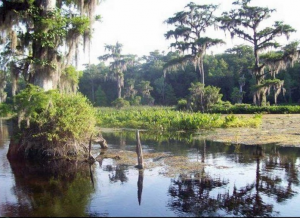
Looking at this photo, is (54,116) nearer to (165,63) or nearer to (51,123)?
(51,123)

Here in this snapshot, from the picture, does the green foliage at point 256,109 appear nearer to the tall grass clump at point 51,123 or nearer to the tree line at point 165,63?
the tree line at point 165,63

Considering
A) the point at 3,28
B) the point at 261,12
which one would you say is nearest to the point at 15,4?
the point at 3,28

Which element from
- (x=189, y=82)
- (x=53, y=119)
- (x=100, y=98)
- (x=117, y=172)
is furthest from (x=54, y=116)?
(x=100, y=98)

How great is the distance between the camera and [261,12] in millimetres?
36188

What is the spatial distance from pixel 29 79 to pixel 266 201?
11132 mm

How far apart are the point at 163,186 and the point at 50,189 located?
331cm

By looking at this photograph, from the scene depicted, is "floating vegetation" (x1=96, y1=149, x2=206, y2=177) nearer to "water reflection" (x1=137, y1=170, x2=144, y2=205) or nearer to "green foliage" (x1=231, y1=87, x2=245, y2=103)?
"water reflection" (x1=137, y1=170, x2=144, y2=205)

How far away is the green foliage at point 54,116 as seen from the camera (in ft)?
43.0

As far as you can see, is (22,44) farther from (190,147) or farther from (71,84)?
(190,147)

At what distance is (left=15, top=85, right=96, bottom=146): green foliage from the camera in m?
13.1

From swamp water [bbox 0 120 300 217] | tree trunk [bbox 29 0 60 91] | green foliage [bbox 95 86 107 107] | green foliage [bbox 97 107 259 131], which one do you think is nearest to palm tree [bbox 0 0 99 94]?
tree trunk [bbox 29 0 60 91]

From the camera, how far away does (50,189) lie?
1023 centimetres

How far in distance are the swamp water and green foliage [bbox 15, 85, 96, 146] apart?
47.1 inches

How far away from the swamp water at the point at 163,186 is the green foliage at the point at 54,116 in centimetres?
120
